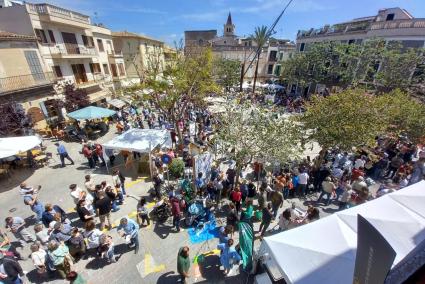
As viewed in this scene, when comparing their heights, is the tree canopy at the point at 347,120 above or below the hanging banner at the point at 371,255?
below

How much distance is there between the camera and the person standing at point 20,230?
6.74 m

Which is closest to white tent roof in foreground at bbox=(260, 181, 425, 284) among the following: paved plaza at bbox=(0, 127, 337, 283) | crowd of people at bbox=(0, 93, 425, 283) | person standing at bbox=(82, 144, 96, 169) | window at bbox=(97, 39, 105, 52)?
crowd of people at bbox=(0, 93, 425, 283)

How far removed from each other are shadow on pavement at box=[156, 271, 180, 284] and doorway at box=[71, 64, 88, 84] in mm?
22653

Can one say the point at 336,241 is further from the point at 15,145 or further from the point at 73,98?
the point at 73,98

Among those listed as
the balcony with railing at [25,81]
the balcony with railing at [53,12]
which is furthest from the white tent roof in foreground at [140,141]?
the balcony with railing at [53,12]

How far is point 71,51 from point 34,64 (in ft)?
15.6

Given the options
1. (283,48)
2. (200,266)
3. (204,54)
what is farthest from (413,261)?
(283,48)

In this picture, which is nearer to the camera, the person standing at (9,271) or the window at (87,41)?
the person standing at (9,271)

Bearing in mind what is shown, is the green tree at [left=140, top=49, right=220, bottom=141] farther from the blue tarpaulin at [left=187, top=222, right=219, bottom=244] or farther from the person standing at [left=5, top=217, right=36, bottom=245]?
the person standing at [left=5, top=217, right=36, bottom=245]

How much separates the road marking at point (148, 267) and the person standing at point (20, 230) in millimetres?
3988

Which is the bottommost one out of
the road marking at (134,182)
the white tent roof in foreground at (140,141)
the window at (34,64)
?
the road marking at (134,182)

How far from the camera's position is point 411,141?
12875 mm

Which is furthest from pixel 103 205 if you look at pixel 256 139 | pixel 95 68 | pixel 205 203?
pixel 95 68

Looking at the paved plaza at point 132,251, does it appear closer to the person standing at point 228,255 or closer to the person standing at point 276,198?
the person standing at point 228,255
